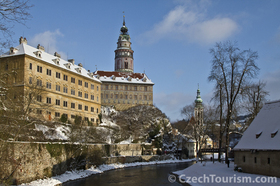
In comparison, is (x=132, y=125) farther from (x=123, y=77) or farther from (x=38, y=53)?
(x=38, y=53)

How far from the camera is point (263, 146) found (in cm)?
2255

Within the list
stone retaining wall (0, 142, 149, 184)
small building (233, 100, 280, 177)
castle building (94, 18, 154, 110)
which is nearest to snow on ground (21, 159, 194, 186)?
stone retaining wall (0, 142, 149, 184)

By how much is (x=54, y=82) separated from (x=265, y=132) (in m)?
39.0

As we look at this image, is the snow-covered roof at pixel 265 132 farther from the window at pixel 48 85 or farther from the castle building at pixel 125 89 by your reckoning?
the castle building at pixel 125 89

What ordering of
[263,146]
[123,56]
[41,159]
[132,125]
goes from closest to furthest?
1. [263,146]
2. [41,159]
3. [132,125]
4. [123,56]

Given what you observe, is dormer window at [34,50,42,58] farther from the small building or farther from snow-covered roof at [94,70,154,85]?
the small building

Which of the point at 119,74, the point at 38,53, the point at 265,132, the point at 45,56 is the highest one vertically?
the point at 119,74

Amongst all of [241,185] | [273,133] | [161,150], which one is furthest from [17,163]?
[161,150]

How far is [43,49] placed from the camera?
178 ft

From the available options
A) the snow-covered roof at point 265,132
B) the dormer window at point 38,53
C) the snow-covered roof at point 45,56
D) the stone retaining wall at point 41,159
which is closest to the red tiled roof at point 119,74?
the snow-covered roof at point 45,56

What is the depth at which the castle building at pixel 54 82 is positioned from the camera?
45000 mm

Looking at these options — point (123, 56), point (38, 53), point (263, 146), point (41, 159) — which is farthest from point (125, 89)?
point (263, 146)

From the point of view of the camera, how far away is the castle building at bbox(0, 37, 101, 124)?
4500 centimetres

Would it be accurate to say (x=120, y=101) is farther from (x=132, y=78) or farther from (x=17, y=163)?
(x=17, y=163)
